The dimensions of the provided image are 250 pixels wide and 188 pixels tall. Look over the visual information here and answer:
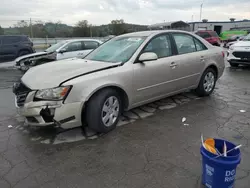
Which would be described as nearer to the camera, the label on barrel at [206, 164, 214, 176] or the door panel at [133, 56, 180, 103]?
the label on barrel at [206, 164, 214, 176]

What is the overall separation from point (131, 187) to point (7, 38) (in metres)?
11.8

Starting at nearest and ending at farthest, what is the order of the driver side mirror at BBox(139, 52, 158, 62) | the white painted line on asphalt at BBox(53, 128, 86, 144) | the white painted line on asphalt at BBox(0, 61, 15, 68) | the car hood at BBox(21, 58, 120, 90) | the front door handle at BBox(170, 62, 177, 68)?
the car hood at BBox(21, 58, 120, 90) → the white painted line on asphalt at BBox(53, 128, 86, 144) → the driver side mirror at BBox(139, 52, 158, 62) → the front door handle at BBox(170, 62, 177, 68) → the white painted line on asphalt at BBox(0, 61, 15, 68)

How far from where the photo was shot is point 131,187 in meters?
2.37

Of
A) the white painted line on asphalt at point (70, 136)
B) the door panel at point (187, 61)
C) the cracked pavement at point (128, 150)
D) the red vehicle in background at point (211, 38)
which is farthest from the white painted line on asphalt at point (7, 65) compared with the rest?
the red vehicle in background at point (211, 38)

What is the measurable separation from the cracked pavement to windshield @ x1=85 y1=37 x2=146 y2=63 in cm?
112

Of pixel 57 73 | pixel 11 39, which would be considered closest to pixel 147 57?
pixel 57 73

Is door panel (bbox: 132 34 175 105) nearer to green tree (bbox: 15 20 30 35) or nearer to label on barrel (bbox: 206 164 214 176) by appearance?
label on barrel (bbox: 206 164 214 176)

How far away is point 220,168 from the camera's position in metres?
2.05

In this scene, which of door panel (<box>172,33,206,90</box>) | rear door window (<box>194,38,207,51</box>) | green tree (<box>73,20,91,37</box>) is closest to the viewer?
door panel (<box>172,33,206,90</box>)

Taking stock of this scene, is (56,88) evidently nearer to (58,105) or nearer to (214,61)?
(58,105)

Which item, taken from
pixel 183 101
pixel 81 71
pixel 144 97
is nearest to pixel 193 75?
pixel 183 101

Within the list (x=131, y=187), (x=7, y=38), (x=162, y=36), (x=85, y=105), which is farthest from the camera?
(x=7, y=38)

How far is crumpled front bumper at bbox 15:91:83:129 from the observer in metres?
3.13

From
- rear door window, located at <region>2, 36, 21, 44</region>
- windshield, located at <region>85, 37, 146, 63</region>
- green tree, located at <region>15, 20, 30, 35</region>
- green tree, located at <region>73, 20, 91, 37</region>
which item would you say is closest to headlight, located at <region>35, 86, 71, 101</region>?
windshield, located at <region>85, 37, 146, 63</region>
